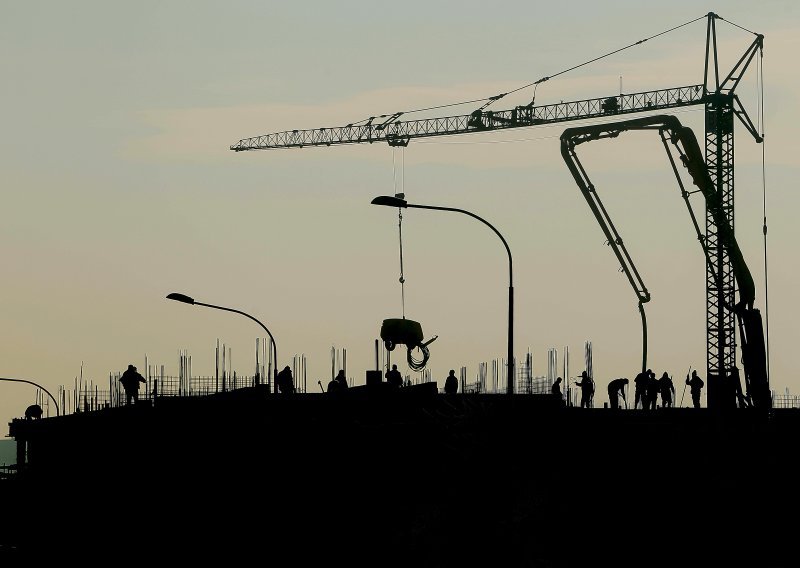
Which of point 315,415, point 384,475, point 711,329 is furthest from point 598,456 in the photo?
point 711,329

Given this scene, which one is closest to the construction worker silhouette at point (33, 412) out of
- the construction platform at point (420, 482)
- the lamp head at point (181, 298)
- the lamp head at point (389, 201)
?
the construction platform at point (420, 482)

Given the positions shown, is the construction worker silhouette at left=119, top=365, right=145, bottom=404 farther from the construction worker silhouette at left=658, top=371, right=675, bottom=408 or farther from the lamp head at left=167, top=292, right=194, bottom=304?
the construction worker silhouette at left=658, top=371, right=675, bottom=408

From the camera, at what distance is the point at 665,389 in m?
54.1

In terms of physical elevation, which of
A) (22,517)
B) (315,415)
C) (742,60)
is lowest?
(22,517)

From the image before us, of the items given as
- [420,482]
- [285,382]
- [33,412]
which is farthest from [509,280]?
[33,412]

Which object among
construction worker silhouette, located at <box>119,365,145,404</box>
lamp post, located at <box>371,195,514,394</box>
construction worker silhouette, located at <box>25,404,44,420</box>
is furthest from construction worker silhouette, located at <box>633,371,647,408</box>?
construction worker silhouette, located at <box>25,404,44,420</box>

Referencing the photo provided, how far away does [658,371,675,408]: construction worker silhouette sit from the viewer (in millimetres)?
54094

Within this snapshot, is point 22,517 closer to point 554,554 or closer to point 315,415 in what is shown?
point 315,415

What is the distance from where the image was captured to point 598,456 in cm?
4769

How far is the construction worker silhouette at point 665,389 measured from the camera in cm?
5409

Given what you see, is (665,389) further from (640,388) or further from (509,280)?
(509,280)

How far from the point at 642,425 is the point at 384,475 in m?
10.9

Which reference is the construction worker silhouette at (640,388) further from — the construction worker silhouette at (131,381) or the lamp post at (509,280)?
the construction worker silhouette at (131,381)

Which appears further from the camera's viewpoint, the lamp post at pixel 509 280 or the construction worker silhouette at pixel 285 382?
the construction worker silhouette at pixel 285 382
